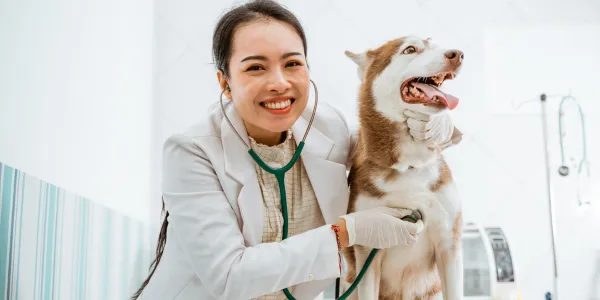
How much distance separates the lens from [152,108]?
8.65 ft

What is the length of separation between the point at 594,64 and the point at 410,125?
2190 millimetres

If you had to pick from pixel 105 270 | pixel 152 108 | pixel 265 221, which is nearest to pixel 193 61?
pixel 152 108

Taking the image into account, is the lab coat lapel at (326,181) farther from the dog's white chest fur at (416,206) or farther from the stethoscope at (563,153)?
the stethoscope at (563,153)

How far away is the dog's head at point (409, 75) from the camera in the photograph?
0.97m

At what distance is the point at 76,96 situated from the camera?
137cm

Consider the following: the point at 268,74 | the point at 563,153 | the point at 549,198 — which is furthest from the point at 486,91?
the point at 268,74

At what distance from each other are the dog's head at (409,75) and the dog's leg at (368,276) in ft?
0.97

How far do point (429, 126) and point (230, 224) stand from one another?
18.0 inches

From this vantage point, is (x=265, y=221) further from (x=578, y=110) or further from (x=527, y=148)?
(x=578, y=110)

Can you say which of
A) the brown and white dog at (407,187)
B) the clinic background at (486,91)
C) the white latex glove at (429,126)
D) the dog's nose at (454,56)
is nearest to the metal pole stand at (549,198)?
the clinic background at (486,91)

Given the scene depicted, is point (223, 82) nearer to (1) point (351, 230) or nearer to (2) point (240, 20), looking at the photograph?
(2) point (240, 20)

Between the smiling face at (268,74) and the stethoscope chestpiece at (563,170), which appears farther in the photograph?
the stethoscope chestpiece at (563,170)

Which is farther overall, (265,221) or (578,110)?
(578,110)

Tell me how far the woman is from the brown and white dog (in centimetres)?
4
